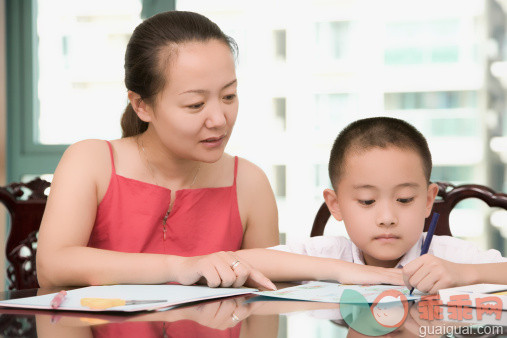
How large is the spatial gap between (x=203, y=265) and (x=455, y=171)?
2968 mm

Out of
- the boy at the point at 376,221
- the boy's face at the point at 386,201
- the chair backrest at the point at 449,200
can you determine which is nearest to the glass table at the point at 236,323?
the boy at the point at 376,221

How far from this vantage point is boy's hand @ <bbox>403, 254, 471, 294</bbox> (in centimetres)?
92

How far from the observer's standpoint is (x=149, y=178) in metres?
1.54

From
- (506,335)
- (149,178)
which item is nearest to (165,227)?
(149,178)

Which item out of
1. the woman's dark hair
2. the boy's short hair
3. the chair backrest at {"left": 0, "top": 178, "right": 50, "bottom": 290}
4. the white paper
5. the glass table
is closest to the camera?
the glass table

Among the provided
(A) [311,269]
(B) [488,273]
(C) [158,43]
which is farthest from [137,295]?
(C) [158,43]

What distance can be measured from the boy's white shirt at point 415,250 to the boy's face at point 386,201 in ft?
0.22

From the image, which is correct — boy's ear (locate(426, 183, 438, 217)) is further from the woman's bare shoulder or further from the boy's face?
the woman's bare shoulder

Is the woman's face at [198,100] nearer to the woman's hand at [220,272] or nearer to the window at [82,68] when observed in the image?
the woman's hand at [220,272]

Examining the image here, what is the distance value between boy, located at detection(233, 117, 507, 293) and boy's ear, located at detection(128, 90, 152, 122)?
1.41 feet

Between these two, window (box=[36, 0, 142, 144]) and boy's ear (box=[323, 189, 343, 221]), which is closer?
boy's ear (box=[323, 189, 343, 221])

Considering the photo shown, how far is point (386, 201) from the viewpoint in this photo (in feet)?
3.90

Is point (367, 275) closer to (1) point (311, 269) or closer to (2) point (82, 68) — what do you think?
(1) point (311, 269)

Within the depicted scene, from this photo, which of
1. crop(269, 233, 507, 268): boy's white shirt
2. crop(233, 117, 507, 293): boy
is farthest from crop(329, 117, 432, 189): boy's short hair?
crop(269, 233, 507, 268): boy's white shirt
